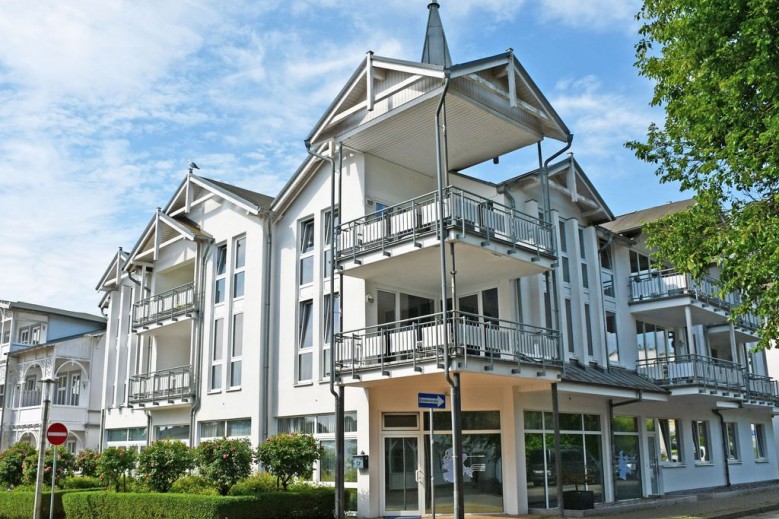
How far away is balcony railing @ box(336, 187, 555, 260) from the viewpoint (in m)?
17.1

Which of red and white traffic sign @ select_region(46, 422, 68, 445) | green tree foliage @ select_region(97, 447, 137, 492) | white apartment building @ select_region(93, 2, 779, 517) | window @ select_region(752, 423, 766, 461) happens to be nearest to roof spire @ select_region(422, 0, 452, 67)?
white apartment building @ select_region(93, 2, 779, 517)

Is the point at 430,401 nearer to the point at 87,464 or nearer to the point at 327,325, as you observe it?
the point at 327,325

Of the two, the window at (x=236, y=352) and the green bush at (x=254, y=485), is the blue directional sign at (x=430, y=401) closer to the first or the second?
the green bush at (x=254, y=485)

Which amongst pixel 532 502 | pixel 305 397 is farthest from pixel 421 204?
pixel 532 502

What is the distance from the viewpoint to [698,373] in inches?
969

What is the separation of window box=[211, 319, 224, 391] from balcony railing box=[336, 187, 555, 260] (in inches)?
287

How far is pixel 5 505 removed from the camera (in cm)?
2139

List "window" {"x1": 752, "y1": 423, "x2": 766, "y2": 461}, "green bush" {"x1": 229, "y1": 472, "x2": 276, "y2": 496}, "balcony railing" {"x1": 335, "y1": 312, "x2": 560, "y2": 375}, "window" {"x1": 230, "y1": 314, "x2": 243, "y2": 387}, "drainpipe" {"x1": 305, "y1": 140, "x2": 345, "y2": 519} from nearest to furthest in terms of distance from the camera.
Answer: "balcony railing" {"x1": 335, "y1": 312, "x2": 560, "y2": 375} < "green bush" {"x1": 229, "y1": 472, "x2": 276, "y2": 496} < "drainpipe" {"x1": 305, "y1": 140, "x2": 345, "y2": 519} < "window" {"x1": 230, "y1": 314, "x2": 243, "y2": 387} < "window" {"x1": 752, "y1": 423, "x2": 766, "y2": 461}

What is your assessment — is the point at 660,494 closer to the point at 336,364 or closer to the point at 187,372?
the point at 336,364

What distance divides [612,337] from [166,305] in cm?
1598

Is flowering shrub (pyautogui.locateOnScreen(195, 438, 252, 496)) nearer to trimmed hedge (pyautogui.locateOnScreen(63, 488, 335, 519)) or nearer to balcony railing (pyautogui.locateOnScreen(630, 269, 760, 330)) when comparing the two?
trimmed hedge (pyautogui.locateOnScreen(63, 488, 335, 519))

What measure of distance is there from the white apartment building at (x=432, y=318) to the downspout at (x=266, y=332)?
2.3 inches

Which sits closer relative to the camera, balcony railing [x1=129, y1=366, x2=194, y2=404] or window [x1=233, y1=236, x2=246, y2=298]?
window [x1=233, y1=236, x2=246, y2=298]

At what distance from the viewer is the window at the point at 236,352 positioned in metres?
23.8
